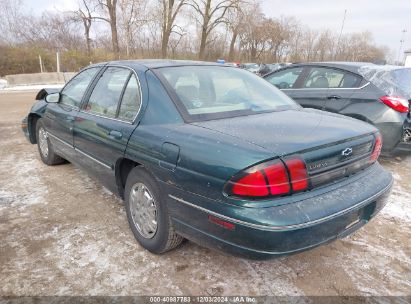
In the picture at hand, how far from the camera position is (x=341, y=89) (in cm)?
511

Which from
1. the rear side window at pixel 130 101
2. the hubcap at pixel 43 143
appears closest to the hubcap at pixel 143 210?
the rear side window at pixel 130 101

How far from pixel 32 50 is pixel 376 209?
30.5 metres

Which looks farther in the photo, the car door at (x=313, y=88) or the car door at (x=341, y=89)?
the car door at (x=313, y=88)

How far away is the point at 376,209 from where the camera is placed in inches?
99.7

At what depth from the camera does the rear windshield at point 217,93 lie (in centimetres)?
265

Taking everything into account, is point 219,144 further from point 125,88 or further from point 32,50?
point 32,50

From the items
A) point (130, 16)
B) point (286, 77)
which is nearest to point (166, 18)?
point (130, 16)

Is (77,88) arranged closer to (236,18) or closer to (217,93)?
(217,93)

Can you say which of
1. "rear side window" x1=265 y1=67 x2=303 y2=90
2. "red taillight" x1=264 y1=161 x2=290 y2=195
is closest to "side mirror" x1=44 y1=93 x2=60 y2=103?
"red taillight" x1=264 y1=161 x2=290 y2=195

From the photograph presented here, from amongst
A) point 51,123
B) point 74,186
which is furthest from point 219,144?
point 51,123

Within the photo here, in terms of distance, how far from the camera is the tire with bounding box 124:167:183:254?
254 centimetres

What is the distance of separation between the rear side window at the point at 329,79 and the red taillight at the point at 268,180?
355 centimetres

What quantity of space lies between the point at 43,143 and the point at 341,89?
4477mm

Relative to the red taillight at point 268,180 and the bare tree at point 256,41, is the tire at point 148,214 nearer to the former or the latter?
the red taillight at point 268,180
